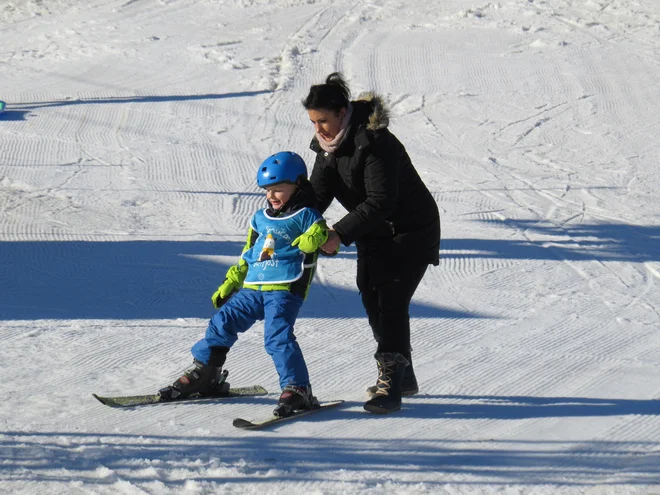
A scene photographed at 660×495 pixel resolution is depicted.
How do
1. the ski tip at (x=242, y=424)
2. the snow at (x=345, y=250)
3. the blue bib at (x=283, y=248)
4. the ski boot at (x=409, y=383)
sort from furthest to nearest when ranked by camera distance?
the ski boot at (x=409, y=383) → the blue bib at (x=283, y=248) → the ski tip at (x=242, y=424) → the snow at (x=345, y=250)

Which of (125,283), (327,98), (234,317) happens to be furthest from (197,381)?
(125,283)

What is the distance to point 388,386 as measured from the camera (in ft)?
15.1

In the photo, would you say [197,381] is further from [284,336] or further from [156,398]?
[284,336]

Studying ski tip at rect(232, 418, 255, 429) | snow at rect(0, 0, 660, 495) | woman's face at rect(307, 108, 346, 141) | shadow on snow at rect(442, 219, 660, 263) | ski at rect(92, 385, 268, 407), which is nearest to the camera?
snow at rect(0, 0, 660, 495)

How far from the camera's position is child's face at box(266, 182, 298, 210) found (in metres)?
4.46

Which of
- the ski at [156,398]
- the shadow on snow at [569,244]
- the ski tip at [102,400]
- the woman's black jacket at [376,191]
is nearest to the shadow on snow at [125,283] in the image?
the shadow on snow at [569,244]

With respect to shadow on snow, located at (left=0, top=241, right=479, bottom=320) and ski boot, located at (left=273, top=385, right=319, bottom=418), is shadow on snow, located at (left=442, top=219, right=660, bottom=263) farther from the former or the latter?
ski boot, located at (left=273, top=385, right=319, bottom=418)

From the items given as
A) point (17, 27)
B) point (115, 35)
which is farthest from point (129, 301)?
point (17, 27)

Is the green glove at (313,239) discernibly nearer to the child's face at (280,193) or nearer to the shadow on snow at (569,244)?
the child's face at (280,193)

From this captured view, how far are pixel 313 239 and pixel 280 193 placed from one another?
35 centimetres

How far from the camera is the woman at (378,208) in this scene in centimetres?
435

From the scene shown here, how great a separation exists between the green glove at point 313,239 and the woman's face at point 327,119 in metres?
0.46

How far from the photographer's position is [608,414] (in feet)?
15.4

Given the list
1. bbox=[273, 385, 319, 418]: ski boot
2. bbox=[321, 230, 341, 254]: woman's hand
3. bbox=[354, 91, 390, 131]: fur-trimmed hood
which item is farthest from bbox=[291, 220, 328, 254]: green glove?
bbox=[273, 385, 319, 418]: ski boot
